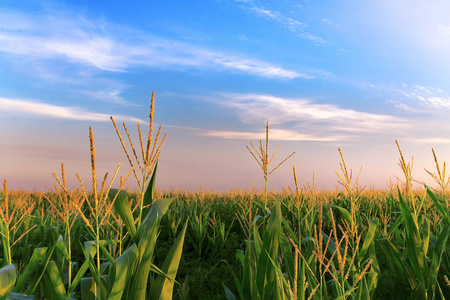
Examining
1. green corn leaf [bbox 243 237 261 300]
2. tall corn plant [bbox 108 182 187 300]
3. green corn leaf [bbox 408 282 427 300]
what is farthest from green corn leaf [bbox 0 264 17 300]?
green corn leaf [bbox 408 282 427 300]

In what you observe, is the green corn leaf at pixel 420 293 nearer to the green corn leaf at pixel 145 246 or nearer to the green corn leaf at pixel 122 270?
the green corn leaf at pixel 145 246

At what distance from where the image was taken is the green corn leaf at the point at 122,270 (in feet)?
6.92

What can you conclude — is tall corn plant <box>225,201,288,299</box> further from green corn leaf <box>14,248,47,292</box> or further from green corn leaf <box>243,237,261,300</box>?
green corn leaf <box>14,248,47,292</box>

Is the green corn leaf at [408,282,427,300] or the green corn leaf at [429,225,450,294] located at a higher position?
the green corn leaf at [429,225,450,294]

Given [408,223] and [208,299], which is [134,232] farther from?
[408,223]

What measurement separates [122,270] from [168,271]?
417mm

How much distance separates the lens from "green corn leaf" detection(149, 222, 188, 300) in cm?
244

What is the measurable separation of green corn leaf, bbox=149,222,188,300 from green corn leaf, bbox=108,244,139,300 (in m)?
0.31

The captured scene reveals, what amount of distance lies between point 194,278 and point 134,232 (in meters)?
2.58

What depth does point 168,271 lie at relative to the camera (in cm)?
245

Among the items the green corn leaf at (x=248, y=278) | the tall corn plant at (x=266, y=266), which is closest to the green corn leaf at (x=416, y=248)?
the tall corn plant at (x=266, y=266)

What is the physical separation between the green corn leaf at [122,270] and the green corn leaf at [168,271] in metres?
0.31

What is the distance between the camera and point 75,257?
563cm

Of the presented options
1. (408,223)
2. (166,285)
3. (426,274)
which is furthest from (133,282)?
(426,274)
